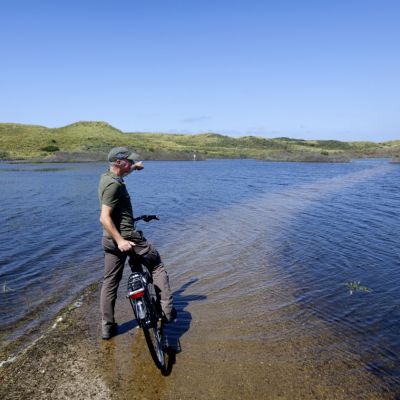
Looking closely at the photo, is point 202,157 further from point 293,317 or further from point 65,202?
point 293,317

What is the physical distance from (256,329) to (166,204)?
1748cm

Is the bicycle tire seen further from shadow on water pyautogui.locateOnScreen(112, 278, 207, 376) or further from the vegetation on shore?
the vegetation on shore

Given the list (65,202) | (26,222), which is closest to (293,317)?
(26,222)

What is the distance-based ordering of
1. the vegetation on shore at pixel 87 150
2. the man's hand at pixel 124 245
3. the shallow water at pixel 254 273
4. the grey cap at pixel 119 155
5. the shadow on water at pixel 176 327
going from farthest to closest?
1. the vegetation on shore at pixel 87 150
2. the shallow water at pixel 254 273
3. the shadow on water at pixel 176 327
4. the grey cap at pixel 119 155
5. the man's hand at pixel 124 245

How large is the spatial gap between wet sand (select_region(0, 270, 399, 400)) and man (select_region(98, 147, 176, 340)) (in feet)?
2.09

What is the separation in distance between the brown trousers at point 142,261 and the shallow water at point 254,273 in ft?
3.30

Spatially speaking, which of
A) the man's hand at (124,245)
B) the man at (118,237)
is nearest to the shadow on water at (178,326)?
the man at (118,237)

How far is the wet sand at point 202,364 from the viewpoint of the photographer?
5.28 meters

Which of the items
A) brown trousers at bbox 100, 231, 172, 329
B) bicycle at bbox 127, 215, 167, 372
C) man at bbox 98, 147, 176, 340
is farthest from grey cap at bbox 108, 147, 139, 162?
bicycle at bbox 127, 215, 167, 372

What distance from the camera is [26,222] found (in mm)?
17281

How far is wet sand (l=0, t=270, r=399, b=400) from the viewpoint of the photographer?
5281mm

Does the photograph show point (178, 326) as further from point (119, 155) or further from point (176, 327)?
point (119, 155)

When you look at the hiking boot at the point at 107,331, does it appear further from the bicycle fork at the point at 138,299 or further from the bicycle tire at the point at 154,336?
the bicycle fork at the point at 138,299

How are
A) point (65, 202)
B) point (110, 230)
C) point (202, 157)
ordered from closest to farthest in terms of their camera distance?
point (110, 230) < point (65, 202) < point (202, 157)
